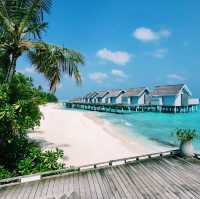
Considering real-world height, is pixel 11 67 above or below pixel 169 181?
above

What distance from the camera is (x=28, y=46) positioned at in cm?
820

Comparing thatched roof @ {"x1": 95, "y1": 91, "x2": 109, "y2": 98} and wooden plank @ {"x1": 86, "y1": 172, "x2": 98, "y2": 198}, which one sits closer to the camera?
wooden plank @ {"x1": 86, "y1": 172, "x2": 98, "y2": 198}

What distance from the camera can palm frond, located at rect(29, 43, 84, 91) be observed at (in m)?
8.44

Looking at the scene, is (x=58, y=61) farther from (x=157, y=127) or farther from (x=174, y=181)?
(x=157, y=127)

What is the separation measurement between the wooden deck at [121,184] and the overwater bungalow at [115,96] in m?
52.7

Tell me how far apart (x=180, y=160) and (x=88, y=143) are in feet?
35.5

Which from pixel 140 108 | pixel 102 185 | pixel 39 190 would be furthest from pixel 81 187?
pixel 140 108

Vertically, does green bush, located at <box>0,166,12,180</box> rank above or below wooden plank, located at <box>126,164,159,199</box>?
below

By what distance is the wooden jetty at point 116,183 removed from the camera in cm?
564

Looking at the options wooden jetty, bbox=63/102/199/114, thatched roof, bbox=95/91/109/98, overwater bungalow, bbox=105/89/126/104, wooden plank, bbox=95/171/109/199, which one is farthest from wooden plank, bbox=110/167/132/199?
thatched roof, bbox=95/91/109/98

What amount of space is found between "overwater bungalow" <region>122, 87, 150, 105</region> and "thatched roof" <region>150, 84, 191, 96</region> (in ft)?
8.23

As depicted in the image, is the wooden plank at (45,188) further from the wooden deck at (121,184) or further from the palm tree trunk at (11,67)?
the palm tree trunk at (11,67)

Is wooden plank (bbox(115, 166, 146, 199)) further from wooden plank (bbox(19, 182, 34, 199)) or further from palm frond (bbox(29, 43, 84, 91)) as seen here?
palm frond (bbox(29, 43, 84, 91))

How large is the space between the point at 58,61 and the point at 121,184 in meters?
5.02
